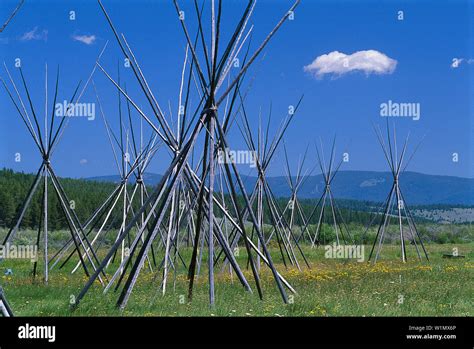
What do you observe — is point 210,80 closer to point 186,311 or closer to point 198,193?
point 198,193

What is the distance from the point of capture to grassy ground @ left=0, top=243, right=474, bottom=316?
22.9ft

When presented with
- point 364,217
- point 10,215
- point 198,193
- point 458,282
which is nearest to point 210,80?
Result: point 198,193

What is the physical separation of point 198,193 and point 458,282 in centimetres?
518

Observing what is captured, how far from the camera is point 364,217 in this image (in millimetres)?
39094

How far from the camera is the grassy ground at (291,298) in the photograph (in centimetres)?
698

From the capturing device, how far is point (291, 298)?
7.86 meters

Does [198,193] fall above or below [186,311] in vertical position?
above

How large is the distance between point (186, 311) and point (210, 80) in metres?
3.11

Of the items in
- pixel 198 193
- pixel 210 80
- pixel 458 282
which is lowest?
pixel 458 282
